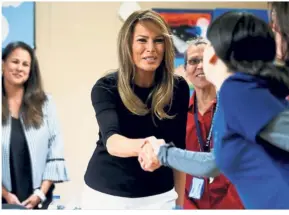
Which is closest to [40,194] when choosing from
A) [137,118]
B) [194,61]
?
[137,118]

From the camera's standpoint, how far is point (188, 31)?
4.58 ft

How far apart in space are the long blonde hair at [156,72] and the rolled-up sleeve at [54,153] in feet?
0.86

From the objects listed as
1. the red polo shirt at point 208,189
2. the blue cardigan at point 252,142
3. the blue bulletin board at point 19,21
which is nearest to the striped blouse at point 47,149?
the blue bulletin board at point 19,21

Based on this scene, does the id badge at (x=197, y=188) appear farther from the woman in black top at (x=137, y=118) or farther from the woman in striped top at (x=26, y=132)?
the woman in striped top at (x=26, y=132)

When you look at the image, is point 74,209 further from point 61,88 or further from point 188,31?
point 188,31

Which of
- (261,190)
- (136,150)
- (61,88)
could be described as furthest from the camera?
(61,88)

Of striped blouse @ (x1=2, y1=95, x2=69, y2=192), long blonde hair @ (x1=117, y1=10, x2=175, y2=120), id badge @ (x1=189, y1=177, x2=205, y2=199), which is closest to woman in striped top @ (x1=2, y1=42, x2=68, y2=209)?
striped blouse @ (x1=2, y1=95, x2=69, y2=192)

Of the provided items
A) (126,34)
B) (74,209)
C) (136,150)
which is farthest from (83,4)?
(74,209)

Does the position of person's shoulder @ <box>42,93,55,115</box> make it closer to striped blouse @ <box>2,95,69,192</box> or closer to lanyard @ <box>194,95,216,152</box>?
striped blouse @ <box>2,95,69,192</box>

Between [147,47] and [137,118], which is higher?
[147,47]

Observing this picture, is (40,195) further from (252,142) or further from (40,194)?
(252,142)

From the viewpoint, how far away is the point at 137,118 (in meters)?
1.33

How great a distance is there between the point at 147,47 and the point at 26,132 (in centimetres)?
51

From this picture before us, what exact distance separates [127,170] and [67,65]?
0.43 m
